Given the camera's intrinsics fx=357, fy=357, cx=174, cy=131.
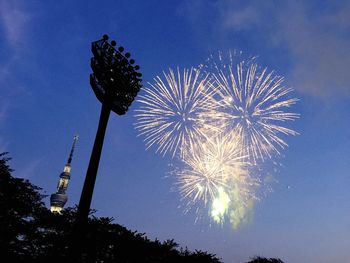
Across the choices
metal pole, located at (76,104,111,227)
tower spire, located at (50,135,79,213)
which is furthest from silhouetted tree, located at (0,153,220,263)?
tower spire, located at (50,135,79,213)

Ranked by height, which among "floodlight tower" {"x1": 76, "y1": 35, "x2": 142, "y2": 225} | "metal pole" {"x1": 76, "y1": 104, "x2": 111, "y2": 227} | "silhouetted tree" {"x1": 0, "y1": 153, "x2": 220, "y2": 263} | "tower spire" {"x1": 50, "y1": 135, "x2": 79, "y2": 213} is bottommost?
"silhouetted tree" {"x1": 0, "y1": 153, "x2": 220, "y2": 263}

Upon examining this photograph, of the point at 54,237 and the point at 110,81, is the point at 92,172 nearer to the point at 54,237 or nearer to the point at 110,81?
the point at 54,237

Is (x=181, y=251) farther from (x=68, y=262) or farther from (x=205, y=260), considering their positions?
(x=68, y=262)

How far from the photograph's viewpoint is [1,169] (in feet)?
111

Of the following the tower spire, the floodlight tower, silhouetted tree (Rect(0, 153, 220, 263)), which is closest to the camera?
silhouetted tree (Rect(0, 153, 220, 263))

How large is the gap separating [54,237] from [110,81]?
17.3 m

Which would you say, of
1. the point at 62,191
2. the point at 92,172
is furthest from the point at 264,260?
the point at 62,191

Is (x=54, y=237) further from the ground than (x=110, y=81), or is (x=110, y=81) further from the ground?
(x=110, y=81)

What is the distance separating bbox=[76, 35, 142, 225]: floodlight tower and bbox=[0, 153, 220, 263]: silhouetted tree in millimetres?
6597

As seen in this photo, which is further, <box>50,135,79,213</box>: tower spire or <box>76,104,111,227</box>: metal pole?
<box>50,135,79,213</box>: tower spire

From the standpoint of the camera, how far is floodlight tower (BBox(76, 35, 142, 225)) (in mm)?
38375

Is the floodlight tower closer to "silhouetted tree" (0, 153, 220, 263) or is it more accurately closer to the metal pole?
the metal pole

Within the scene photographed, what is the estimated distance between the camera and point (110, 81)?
3978 centimetres

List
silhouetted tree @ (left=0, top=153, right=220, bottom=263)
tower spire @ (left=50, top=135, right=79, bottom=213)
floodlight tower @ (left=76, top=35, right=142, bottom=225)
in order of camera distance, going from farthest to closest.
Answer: tower spire @ (left=50, top=135, right=79, bottom=213) → floodlight tower @ (left=76, top=35, right=142, bottom=225) → silhouetted tree @ (left=0, top=153, right=220, bottom=263)
